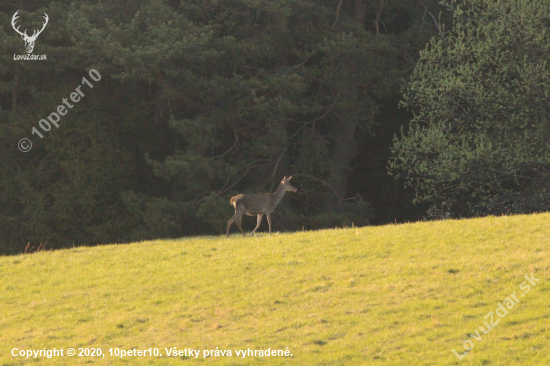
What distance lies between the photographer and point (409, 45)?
114 feet

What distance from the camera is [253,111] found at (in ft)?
106

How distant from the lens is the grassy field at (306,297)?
1216cm

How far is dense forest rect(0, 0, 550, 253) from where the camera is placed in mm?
29953

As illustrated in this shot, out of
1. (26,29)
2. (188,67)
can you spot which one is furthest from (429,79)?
(26,29)

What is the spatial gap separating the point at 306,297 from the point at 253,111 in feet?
59.8

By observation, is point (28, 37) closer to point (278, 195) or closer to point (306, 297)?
point (278, 195)

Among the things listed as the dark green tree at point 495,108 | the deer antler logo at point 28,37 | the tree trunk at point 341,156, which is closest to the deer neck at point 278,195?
the dark green tree at point 495,108

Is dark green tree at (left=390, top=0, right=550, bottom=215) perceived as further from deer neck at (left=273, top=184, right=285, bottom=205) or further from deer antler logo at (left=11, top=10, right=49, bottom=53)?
deer antler logo at (left=11, top=10, right=49, bottom=53)

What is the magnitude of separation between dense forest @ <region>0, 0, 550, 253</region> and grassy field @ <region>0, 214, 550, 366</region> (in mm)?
11010

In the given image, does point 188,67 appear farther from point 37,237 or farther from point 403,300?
point 403,300

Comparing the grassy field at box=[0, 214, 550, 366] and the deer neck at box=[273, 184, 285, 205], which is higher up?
the deer neck at box=[273, 184, 285, 205]

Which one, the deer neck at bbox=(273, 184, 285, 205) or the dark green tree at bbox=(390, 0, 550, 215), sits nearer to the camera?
the deer neck at bbox=(273, 184, 285, 205)

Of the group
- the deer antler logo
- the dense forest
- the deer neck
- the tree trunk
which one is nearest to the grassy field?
the deer neck

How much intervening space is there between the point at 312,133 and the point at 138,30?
27.5 feet
